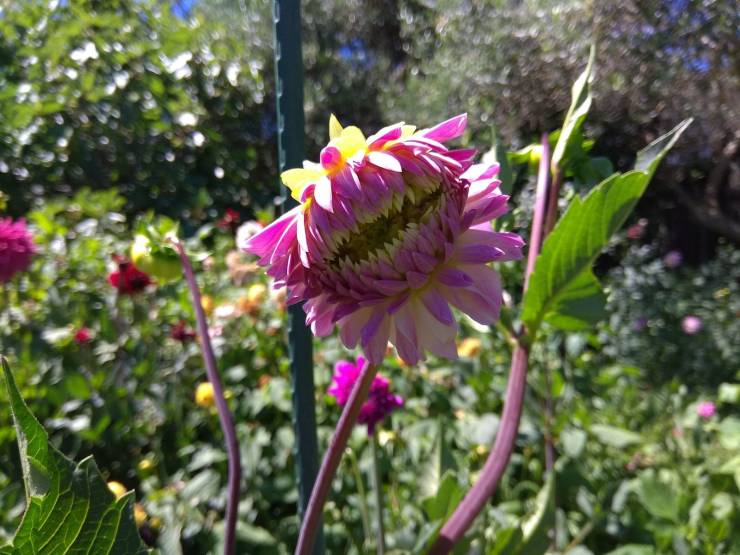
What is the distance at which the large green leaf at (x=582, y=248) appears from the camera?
1.37ft

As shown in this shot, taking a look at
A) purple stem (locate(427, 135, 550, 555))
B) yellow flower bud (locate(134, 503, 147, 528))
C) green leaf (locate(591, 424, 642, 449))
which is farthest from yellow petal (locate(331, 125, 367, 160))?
green leaf (locate(591, 424, 642, 449))

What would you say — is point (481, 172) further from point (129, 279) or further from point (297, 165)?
point (129, 279)

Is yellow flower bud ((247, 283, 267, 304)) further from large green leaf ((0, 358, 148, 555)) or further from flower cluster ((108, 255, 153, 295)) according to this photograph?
large green leaf ((0, 358, 148, 555))

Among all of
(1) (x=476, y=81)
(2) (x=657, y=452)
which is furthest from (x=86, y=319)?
(1) (x=476, y=81)

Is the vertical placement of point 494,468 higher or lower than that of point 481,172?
lower

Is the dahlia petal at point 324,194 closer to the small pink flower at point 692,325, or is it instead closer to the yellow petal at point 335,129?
the yellow petal at point 335,129

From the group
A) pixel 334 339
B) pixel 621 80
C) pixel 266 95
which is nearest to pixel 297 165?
pixel 334 339

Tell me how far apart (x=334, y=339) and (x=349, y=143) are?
1235mm

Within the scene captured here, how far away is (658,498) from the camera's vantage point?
957mm

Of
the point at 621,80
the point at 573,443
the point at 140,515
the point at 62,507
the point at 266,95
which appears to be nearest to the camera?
the point at 62,507

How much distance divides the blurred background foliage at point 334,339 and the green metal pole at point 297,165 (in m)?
0.15

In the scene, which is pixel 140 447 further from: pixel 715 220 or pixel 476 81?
pixel 715 220

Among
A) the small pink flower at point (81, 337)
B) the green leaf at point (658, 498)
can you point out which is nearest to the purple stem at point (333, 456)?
the green leaf at point (658, 498)

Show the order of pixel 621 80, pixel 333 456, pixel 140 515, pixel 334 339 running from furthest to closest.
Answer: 1. pixel 621 80
2. pixel 334 339
3. pixel 140 515
4. pixel 333 456
